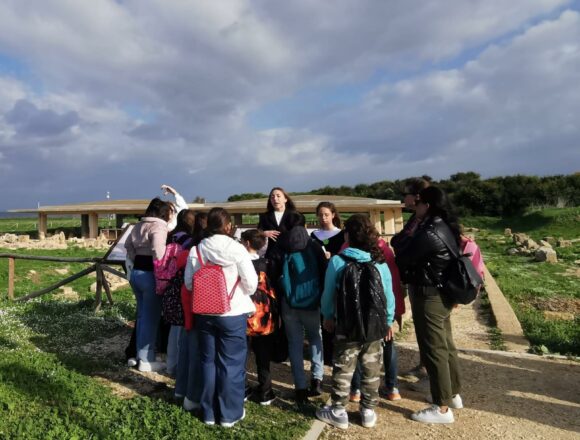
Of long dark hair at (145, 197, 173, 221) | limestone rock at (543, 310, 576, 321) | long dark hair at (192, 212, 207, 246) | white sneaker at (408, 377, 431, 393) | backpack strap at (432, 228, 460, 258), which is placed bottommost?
limestone rock at (543, 310, 576, 321)

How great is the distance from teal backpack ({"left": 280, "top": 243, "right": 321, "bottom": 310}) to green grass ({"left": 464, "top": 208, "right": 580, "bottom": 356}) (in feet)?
12.0

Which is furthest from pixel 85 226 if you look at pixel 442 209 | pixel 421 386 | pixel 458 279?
pixel 458 279

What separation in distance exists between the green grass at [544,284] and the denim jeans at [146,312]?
4.62 m

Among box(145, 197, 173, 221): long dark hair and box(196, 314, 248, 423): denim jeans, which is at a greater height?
box(145, 197, 173, 221): long dark hair

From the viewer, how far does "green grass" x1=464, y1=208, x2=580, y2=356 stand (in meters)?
6.55

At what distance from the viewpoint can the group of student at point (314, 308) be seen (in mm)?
3473

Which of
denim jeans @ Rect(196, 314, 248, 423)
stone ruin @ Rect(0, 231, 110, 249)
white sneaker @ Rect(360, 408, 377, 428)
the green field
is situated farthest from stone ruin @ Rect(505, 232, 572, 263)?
stone ruin @ Rect(0, 231, 110, 249)

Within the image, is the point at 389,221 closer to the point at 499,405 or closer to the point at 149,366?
the point at 499,405

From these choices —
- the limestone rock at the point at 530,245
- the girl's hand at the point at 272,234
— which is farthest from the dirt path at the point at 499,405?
the limestone rock at the point at 530,245

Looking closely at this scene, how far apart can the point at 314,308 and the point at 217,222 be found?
110 cm

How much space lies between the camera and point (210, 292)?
3436 millimetres

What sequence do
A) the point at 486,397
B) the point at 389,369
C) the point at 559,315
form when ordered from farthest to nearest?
the point at 559,315
the point at 486,397
the point at 389,369

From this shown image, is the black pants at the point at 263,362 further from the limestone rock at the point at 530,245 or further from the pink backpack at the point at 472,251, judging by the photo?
the limestone rock at the point at 530,245

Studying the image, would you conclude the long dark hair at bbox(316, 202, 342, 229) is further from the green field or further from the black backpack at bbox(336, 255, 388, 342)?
the green field
